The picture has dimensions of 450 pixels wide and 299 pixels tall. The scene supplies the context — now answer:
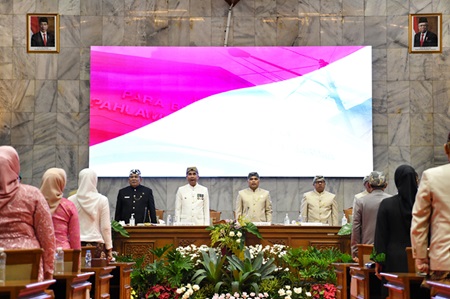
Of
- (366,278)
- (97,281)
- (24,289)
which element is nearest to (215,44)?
(366,278)

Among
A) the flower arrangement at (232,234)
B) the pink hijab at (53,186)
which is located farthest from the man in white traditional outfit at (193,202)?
the pink hijab at (53,186)

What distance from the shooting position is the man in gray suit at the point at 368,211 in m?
8.33

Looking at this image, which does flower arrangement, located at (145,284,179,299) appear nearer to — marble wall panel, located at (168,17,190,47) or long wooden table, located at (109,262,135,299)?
long wooden table, located at (109,262,135,299)

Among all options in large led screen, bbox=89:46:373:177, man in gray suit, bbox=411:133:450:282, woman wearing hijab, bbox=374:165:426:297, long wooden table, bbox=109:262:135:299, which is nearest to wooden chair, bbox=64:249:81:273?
long wooden table, bbox=109:262:135:299

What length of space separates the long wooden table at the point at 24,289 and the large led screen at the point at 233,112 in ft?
30.5

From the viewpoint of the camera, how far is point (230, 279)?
10.2 metres

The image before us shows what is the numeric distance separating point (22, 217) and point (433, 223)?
2.60 metres

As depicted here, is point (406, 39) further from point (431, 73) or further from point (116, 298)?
point (116, 298)

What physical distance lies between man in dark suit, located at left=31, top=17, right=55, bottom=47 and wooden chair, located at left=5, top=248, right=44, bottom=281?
33.6 feet

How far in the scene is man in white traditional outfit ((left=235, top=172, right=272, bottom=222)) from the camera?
40.0 ft

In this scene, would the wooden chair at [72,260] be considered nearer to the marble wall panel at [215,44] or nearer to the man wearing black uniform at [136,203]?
the man wearing black uniform at [136,203]

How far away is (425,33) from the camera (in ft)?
47.3

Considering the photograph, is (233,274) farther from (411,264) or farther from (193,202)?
(411,264)

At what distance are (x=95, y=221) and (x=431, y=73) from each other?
796cm
